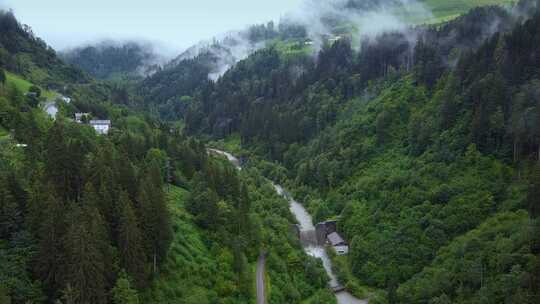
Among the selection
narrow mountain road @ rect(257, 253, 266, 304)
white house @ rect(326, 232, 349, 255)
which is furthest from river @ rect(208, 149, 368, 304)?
narrow mountain road @ rect(257, 253, 266, 304)

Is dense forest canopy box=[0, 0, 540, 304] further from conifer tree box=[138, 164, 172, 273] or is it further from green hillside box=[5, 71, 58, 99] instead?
green hillside box=[5, 71, 58, 99]

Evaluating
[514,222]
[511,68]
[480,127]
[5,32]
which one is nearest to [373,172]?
[480,127]

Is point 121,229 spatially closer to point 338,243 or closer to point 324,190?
point 338,243

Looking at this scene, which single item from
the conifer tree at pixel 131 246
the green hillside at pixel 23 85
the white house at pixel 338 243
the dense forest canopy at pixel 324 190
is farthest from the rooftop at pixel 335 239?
the green hillside at pixel 23 85

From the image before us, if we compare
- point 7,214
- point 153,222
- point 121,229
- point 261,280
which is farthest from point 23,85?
point 121,229

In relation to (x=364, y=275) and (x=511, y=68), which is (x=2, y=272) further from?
(x=511, y=68)

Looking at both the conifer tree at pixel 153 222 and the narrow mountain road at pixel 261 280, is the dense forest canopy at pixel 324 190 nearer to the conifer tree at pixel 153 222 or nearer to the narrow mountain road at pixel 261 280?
the conifer tree at pixel 153 222
